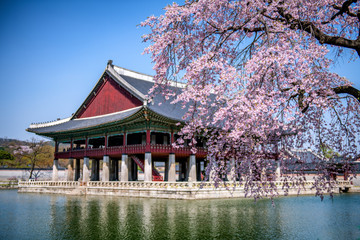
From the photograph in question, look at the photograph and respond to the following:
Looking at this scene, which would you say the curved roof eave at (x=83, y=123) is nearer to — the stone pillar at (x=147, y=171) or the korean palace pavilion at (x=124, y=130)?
the korean palace pavilion at (x=124, y=130)

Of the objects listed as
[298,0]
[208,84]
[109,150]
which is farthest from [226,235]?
[109,150]

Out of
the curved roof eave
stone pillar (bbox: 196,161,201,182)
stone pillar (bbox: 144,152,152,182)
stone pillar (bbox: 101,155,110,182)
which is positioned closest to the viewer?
stone pillar (bbox: 144,152,152,182)

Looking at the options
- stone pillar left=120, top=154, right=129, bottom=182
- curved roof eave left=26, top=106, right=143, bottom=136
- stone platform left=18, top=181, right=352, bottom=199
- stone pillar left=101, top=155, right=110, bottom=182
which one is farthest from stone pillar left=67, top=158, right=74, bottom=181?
stone pillar left=120, top=154, right=129, bottom=182

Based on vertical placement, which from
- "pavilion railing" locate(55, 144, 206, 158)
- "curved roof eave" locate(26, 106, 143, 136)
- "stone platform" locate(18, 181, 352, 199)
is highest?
"curved roof eave" locate(26, 106, 143, 136)

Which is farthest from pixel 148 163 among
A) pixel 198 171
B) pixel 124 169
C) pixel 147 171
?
pixel 198 171

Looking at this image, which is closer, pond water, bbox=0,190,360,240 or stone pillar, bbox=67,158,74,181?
pond water, bbox=0,190,360,240

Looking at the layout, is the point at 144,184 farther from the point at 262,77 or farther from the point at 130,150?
the point at 262,77

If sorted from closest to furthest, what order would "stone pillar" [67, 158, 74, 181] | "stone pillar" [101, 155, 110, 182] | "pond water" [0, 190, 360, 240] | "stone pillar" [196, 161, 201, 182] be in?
"pond water" [0, 190, 360, 240] → "stone pillar" [101, 155, 110, 182] → "stone pillar" [196, 161, 201, 182] → "stone pillar" [67, 158, 74, 181]

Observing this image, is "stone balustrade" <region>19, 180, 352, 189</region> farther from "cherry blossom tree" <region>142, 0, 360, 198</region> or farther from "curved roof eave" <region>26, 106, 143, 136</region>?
"cherry blossom tree" <region>142, 0, 360, 198</region>

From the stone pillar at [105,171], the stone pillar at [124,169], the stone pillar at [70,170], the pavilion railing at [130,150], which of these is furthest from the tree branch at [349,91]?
the stone pillar at [70,170]

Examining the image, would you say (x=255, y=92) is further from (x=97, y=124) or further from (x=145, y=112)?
(x=97, y=124)

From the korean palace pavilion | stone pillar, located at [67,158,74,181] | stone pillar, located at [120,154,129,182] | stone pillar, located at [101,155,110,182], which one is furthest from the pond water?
stone pillar, located at [67,158,74,181]

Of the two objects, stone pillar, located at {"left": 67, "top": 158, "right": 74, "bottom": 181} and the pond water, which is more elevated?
stone pillar, located at {"left": 67, "top": 158, "right": 74, "bottom": 181}

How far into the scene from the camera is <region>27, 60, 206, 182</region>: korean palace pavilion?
31.6 meters
